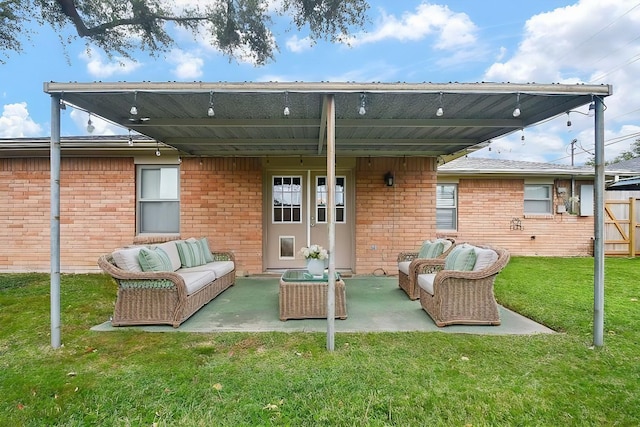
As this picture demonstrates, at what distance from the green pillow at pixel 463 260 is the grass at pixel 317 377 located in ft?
3.06

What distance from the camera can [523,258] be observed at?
10188 mm

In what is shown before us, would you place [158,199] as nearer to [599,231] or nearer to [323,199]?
[323,199]

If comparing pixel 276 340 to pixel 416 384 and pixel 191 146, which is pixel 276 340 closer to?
pixel 416 384

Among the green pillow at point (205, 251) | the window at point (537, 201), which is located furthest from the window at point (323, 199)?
the window at point (537, 201)

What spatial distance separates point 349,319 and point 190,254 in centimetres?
Answer: 323

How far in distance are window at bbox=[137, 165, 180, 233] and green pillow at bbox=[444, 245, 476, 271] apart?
19.6 ft

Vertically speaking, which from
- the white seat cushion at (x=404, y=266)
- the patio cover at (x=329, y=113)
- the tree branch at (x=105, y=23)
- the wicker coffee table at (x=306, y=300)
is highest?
the tree branch at (x=105, y=23)

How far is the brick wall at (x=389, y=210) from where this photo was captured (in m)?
7.70

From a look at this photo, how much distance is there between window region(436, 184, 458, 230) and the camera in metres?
10.5

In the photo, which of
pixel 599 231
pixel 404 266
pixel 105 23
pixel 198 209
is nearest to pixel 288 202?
pixel 198 209

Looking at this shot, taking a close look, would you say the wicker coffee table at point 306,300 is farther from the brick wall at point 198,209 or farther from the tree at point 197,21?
the tree at point 197,21

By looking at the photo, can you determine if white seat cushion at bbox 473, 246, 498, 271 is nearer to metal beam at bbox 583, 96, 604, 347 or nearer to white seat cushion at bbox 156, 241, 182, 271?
metal beam at bbox 583, 96, 604, 347

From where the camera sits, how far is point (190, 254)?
6.08 metres

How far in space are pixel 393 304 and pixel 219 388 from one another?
126 inches
